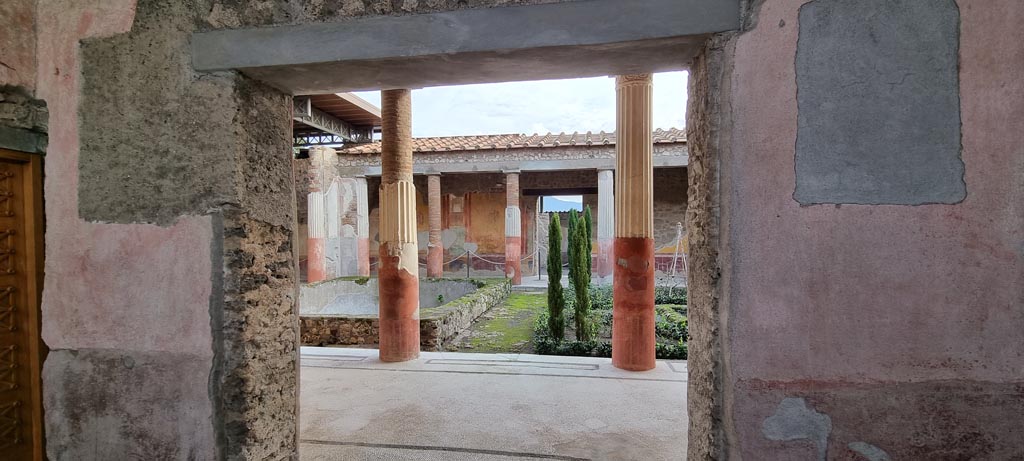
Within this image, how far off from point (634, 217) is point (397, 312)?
107 inches

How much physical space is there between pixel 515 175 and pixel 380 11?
11.4 metres

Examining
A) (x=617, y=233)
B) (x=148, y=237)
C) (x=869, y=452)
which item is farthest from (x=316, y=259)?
(x=869, y=452)

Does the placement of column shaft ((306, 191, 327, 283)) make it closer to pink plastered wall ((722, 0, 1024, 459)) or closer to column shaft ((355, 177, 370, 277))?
column shaft ((355, 177, 370, 277))

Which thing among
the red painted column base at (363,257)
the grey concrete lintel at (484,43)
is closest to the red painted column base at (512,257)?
the red painted column base at (363,257)

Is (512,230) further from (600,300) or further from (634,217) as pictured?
(634,217)

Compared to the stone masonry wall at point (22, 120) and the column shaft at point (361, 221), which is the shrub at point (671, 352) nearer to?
the stone masonry wall at point (22, 120)

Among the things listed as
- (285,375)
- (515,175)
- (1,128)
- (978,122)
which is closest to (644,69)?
(978,122)

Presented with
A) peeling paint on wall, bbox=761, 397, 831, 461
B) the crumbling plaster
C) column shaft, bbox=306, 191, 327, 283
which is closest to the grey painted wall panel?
peeling paint on wall, bbox=761, 397, 831, 461

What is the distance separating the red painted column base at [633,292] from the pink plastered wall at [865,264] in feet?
10.2

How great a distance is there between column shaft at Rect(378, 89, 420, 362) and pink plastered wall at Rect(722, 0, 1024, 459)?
4037 millimetres

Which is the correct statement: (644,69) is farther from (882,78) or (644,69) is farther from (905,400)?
(905,400)

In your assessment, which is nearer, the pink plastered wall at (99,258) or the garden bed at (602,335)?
the pink plastered wall at (99,258)

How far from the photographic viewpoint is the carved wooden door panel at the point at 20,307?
1754 mm

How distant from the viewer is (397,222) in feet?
17.1
